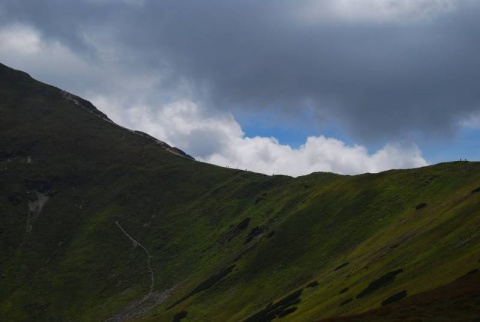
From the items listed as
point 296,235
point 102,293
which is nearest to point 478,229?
point 296,235

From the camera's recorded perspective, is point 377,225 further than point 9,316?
No

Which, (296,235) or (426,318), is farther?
(296,235)

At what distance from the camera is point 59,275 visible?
181250 mm

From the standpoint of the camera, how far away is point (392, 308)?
153 feet

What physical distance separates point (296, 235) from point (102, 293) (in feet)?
240

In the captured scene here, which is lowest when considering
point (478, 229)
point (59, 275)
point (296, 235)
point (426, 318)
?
point (426, 318)

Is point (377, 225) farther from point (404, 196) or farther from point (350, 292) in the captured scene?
point (350, 292)

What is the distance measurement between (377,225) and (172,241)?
324 feet

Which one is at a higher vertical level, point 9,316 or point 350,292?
point 9,316

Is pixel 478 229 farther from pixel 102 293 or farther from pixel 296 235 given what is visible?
pixel 102 293

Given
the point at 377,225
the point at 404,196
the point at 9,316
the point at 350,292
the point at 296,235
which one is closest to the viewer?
the point at 350,292

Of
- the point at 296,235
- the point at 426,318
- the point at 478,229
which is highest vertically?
the point at 296,235

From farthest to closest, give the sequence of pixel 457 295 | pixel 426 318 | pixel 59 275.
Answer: pixel 59 275 → pixel 457 295 → pixel 426 318

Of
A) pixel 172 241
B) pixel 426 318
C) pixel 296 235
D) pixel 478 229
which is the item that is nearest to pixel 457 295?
pixel 426 318
